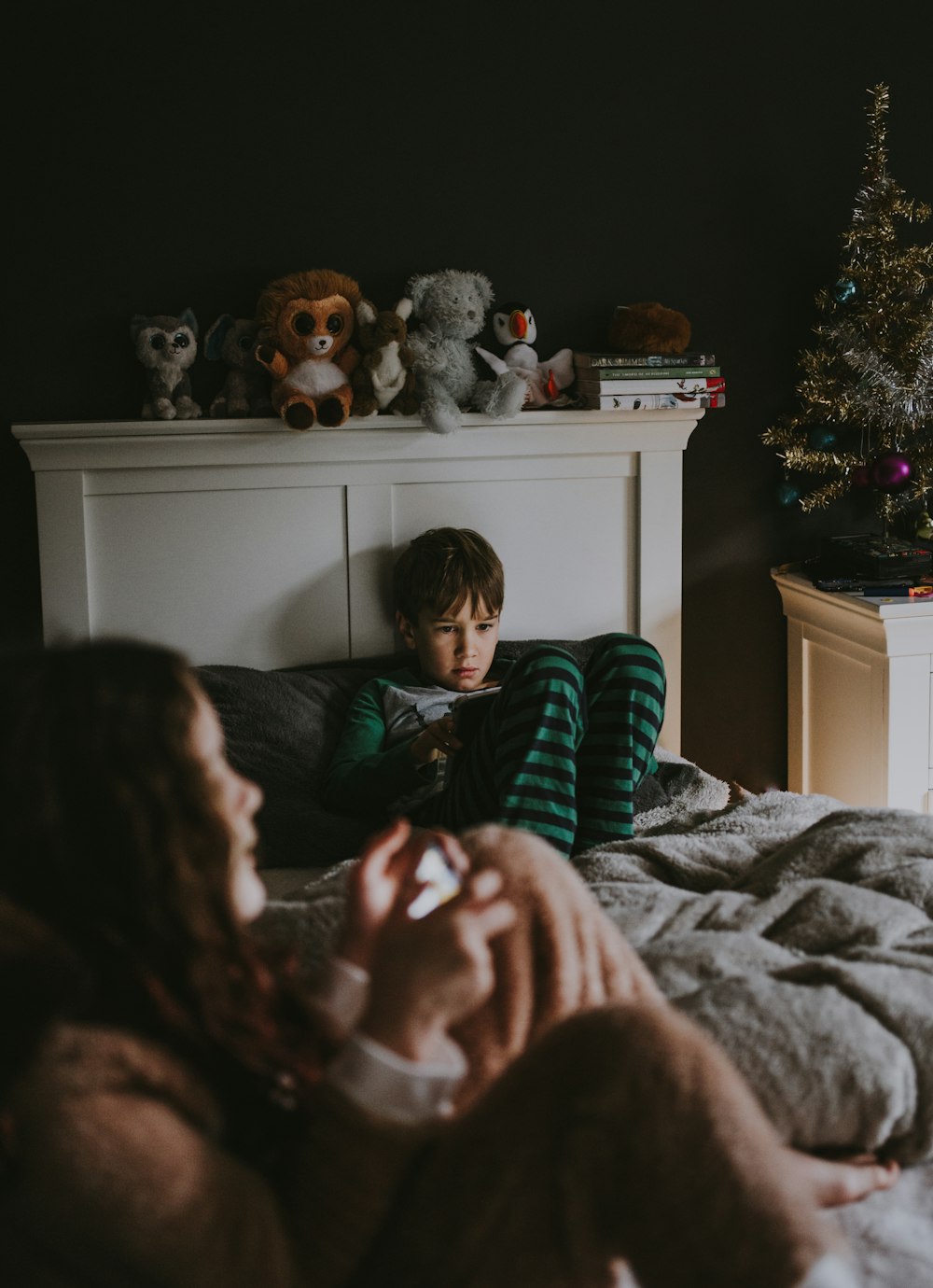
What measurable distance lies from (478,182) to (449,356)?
388mm

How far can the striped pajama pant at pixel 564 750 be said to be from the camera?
6.03ft

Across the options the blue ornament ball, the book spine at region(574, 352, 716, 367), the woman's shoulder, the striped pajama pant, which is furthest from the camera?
the blue ornament ball

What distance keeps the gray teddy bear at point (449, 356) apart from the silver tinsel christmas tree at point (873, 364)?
64cm

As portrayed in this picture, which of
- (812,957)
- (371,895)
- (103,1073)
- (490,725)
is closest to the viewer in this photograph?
(103,1073)

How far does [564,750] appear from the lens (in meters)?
1.87

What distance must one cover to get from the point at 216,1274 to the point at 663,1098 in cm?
29

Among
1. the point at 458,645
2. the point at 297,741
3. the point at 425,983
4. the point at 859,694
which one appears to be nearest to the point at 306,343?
the point at 458,645

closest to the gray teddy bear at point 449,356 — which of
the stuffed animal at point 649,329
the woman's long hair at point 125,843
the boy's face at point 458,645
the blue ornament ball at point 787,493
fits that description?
the stuffed animal at point 649,329

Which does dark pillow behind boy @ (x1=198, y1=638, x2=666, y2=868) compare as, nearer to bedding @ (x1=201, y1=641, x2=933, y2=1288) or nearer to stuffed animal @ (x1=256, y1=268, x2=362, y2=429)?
bedding @ (x1=201, y1=641, x2=933, y2=1288)

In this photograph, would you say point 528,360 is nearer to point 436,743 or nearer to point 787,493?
point 787,493

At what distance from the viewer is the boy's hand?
2.07 metres

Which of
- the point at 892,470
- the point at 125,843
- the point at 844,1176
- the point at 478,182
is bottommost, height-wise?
the point at 844,1176

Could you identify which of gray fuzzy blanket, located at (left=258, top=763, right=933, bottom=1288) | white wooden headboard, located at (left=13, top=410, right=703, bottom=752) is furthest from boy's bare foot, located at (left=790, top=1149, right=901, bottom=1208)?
white wooden headboard, located at (left=13, top=410, right=703, bottom=752)

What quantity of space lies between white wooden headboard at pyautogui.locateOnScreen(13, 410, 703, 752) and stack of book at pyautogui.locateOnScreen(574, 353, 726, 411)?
45 millimetres
